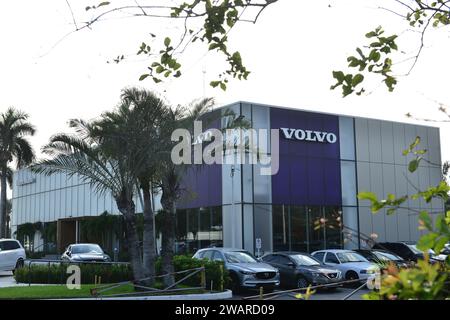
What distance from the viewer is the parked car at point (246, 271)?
1945 centimetres

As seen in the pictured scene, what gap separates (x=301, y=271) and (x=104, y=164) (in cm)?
779

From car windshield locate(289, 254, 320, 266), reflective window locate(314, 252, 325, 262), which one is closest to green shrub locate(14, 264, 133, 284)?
car windshield locate(289, 254, 320, 266)

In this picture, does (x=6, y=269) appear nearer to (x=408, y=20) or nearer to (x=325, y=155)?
(x=325, y=155)

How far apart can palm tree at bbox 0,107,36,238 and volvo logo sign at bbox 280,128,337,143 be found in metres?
17.7

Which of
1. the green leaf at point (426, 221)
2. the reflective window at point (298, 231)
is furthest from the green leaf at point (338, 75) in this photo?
the reflective window at point (298, 231)

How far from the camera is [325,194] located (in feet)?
116

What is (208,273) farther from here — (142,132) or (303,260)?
(142,132)

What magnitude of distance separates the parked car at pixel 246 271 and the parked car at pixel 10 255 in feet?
39.8

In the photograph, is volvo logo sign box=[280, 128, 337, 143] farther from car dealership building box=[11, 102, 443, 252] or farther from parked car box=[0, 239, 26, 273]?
parked car box=[0, 239, 26, 273]

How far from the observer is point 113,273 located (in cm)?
2033
